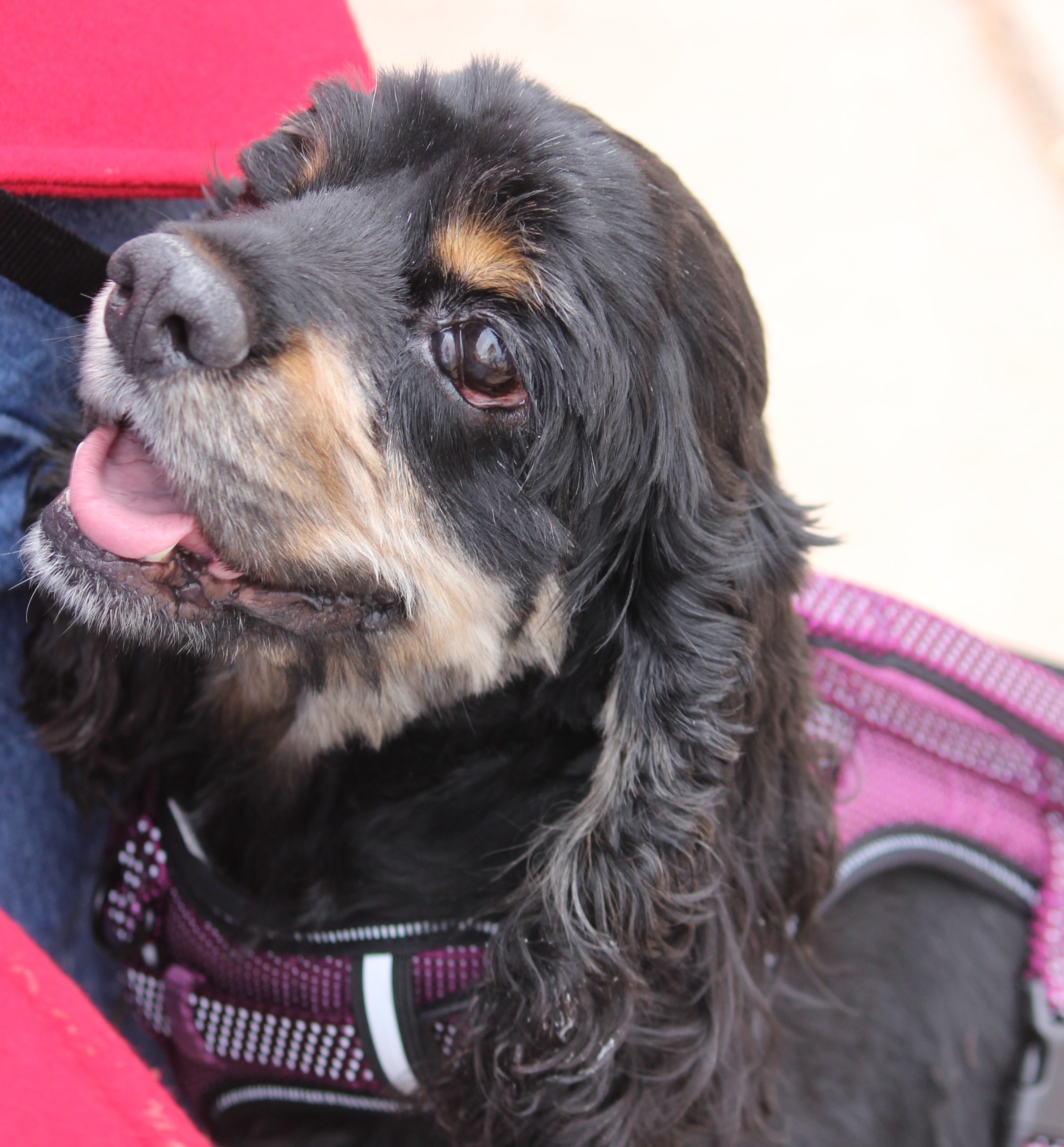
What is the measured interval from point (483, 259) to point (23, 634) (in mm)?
996

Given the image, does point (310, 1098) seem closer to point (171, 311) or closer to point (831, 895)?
point (831, 895)

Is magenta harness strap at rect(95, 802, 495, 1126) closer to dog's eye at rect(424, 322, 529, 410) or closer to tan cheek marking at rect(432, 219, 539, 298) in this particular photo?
dog's eye at rect(424, 322, 529, 410)

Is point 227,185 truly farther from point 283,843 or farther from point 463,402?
point 283,843

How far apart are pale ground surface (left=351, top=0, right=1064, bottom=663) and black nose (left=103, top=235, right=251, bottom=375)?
286 cm

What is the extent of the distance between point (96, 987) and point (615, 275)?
1565 mm

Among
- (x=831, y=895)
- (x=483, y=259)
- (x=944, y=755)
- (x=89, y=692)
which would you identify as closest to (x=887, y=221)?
(x=944, y=755)

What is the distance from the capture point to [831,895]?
1.95 meters

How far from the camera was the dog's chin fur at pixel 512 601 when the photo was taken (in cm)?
145

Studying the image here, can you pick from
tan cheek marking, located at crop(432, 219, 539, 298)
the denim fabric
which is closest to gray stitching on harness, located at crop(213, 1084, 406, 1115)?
the denim fabric

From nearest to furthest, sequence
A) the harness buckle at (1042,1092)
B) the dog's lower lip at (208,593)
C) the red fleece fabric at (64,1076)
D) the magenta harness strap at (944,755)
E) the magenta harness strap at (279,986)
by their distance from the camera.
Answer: the red fleece fabric at (64,1076)
the dog's lower lip at (208,593)
the magenta harness strap at (279,986)
the harness buckle at (1042,1092)
the magenta harness strap at (944,755)

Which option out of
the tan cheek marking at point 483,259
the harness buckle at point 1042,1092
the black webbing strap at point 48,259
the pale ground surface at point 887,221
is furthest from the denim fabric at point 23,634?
the pale ground surface at point 887,221

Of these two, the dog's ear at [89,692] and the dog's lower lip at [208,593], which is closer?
the dog's lower lip at [208,593]

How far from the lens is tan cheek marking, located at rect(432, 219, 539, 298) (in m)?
1.47

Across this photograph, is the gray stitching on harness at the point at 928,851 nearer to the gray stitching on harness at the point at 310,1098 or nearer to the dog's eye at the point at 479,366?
the gray stitching on harness at the point at 310,1098
